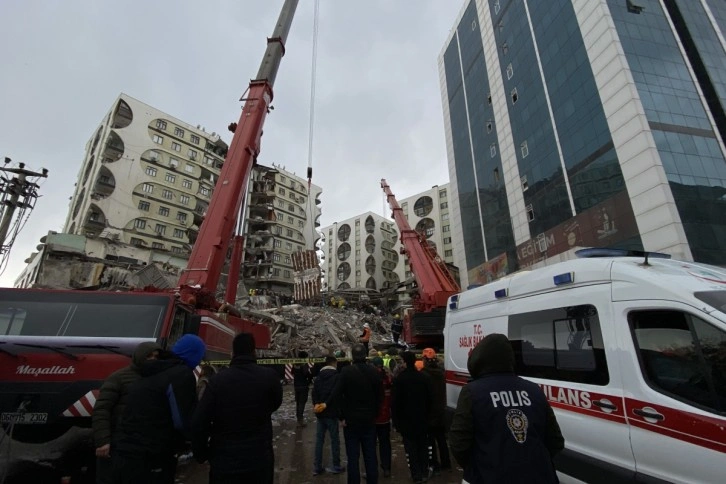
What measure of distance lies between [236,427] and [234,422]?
4 centimetres

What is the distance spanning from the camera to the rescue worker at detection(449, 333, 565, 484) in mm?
2070

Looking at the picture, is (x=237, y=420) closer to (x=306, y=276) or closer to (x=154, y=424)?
(x=154, y=424)

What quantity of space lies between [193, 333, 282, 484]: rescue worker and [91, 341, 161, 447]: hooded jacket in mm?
590

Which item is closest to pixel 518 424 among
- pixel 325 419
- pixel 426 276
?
pixel 325 419

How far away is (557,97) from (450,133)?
16690 millimetres

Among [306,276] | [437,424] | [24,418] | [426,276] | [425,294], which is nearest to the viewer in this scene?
[24,418]

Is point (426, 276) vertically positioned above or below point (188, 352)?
above

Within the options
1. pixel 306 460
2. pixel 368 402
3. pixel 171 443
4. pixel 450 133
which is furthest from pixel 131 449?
pixel 450 133

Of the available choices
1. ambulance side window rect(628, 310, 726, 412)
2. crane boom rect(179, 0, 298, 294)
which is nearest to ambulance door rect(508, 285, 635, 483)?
ambulance side window rect(628, 310, 726, 412)

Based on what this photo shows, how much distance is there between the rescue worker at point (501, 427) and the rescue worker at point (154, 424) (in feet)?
6.89

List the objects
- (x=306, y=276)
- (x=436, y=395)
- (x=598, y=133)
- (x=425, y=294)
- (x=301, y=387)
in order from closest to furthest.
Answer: (x=436, y=395) < (x=301, y=387) < (x=425, y=294) < (x=598, y=133) < (x=306, y=276)

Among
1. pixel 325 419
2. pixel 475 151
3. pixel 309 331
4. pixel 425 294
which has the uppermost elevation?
pixel 475 151

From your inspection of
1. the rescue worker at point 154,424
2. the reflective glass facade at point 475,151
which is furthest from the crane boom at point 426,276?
the rescue worker at point 154,424

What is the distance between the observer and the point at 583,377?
3.61m
